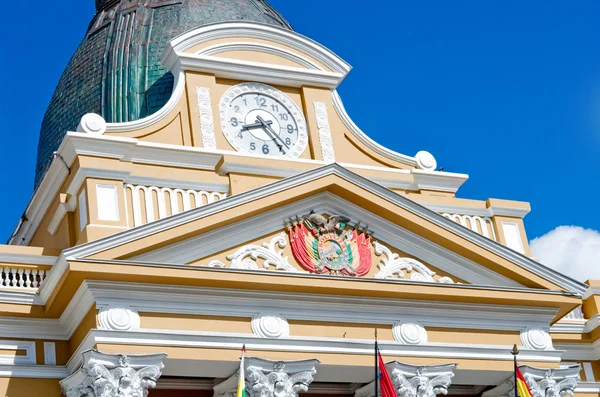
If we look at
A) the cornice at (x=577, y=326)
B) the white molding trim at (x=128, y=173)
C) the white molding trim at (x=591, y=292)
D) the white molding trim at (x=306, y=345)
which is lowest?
the white molding trim at (x=306, y=345)

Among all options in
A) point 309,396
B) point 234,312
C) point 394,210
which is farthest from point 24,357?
point 394,210

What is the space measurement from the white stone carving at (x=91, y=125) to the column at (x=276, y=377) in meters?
5.25

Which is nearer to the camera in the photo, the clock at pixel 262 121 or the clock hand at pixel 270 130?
the clock at pixel 262 121

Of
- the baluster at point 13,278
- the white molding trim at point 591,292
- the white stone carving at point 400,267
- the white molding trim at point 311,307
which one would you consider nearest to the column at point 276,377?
the white molding trim at point 311,307

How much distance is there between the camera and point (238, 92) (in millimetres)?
27094

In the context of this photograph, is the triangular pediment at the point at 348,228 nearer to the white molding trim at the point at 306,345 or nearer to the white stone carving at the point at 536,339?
the white stone carving at the point at 536,339

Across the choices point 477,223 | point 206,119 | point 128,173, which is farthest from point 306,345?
point 206,119

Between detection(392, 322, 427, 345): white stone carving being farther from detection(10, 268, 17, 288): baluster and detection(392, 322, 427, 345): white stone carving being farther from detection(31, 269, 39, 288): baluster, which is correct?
detection(10, 268, 17, 288): baluster

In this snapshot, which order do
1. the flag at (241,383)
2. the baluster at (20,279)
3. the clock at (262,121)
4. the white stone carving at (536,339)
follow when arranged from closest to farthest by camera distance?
the flag at (241,383), the baluster at (20,279), the white stone carving at (536,339), the clock at (262,121)

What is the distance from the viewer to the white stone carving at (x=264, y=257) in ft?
76.8

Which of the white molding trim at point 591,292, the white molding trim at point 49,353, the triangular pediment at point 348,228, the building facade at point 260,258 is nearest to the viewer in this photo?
the building facade at point 260,258

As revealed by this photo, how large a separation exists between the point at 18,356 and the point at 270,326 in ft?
14.1

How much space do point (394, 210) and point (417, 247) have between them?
96 centimetres

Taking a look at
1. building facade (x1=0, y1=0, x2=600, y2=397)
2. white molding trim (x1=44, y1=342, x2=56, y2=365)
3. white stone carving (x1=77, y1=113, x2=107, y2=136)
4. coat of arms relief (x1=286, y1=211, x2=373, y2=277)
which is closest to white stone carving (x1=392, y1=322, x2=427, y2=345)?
building facade (x1=0, y1=0, x2=600, y2=397)
